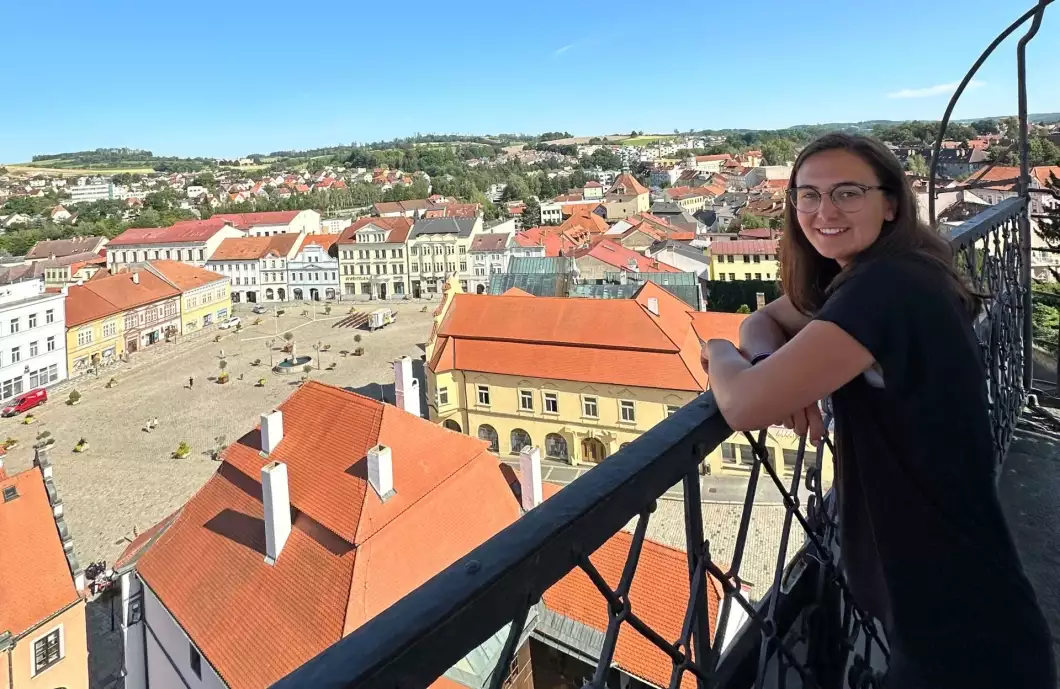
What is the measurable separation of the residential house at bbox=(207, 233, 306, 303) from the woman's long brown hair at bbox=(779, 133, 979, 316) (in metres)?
54.6

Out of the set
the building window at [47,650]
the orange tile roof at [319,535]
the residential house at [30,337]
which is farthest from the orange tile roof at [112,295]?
the orange tile roof at [319,535]

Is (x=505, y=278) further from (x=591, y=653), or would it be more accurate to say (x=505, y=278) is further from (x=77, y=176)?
(x=77, y=176)

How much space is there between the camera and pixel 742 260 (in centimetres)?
3747

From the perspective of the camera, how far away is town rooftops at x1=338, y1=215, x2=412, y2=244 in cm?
5094

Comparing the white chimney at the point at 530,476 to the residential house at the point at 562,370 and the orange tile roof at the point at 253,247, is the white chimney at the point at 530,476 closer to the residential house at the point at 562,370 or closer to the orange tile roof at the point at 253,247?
the residential house at the point at 562,370

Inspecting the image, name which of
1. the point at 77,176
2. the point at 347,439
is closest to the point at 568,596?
the point at 347,439

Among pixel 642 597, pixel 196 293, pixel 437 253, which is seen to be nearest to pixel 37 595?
pixel 642 597

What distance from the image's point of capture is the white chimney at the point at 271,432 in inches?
429

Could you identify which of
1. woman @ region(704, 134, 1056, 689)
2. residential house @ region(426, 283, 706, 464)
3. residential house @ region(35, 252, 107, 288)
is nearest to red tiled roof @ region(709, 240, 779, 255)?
residential house @ region(426, 283, 706, 464)

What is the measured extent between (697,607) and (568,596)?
8246 millimetres

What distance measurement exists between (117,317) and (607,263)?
91.4ft

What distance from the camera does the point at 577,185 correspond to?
109 meters

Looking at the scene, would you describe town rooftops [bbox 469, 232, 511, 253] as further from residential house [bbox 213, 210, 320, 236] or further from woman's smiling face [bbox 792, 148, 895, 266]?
woman's smiling face [bbox 792, 148, 895, 266]

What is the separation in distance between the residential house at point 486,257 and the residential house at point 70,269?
28.4 meters
